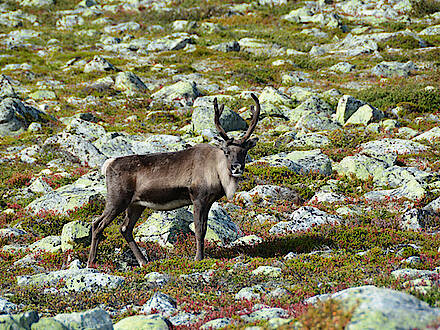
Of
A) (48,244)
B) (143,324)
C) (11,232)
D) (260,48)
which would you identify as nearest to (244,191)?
(48,244)

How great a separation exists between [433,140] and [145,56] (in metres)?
40.4

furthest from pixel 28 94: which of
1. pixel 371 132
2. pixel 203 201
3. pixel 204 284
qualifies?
pixel 204 284

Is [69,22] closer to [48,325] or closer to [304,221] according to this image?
[304,221]

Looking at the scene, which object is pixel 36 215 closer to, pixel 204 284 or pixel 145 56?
pixel 204 284

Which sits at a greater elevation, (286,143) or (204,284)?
(204,284)

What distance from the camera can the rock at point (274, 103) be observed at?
90.9 ft

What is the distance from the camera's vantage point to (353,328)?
408 centimetres

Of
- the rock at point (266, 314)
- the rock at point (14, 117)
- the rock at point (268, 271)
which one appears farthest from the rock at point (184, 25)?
the rock at point (266, 314)

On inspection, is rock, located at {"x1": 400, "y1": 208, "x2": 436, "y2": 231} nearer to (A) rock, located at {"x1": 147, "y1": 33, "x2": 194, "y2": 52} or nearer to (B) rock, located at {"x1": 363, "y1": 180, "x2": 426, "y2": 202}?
(B) rock, located at {"x1": 363, "y1": 180, "x2": 426, "y2": 202}

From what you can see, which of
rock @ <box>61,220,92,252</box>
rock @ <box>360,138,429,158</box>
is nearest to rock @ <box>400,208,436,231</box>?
rock @ <box>360,138,429,158</box>

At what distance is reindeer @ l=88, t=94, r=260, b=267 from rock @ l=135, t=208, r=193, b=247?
37.2 inches

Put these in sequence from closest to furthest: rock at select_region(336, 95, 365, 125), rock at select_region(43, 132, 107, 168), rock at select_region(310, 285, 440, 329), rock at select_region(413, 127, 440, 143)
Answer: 1. rock at select_region(310, 285, 440, 329)
2. rock at select_region(413, 127, 440, 143)
3. rock at select_region(43, 132, 107, 168)
4. rock at select_region(336, 95, 365, 125)

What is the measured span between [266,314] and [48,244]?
7.61 meters

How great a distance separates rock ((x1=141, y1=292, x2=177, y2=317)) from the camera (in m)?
6.89
